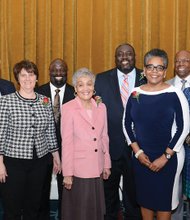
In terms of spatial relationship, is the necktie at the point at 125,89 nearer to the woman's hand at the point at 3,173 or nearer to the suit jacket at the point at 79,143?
the suit jacket at the point at 79,143

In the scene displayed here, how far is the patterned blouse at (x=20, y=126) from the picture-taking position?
263cm

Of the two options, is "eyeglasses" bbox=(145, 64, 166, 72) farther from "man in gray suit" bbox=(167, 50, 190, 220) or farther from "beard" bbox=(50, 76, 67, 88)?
"beard" bbox=(50, 76, 67, 88)

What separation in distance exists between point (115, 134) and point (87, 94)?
621 millimetres

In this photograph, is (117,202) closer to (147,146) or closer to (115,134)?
(115,134)

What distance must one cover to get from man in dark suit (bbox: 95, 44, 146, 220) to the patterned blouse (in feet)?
2.52

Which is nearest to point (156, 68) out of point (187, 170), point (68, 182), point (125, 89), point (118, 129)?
point (125, 89)

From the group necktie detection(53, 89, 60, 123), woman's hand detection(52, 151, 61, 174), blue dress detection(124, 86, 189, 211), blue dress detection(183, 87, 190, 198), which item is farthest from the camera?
necktie detection(53, 89, 60, 123)

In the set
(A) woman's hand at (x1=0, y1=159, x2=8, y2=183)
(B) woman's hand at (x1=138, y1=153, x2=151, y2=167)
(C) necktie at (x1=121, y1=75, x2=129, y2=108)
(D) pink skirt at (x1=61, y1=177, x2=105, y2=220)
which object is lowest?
(D) pink skirt at (x1=61, y1=177, x2=105, y2=220)

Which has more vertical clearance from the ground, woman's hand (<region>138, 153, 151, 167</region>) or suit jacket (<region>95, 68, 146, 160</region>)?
suit jacket (<region>95, 68, 146, 160</region>)

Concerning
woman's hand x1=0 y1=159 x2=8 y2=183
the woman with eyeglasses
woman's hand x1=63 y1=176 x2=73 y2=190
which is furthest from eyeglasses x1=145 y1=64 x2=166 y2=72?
woman's hand x1=0 y1=159 x2=8 y2=183

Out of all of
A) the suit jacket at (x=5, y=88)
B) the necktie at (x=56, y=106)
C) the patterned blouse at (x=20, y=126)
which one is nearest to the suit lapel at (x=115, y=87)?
the necktie at (x=56, y=106)

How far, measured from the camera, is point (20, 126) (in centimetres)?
265

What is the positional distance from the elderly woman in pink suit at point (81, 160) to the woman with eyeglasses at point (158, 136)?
0.33 meters

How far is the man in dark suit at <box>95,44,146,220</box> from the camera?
324 cm
